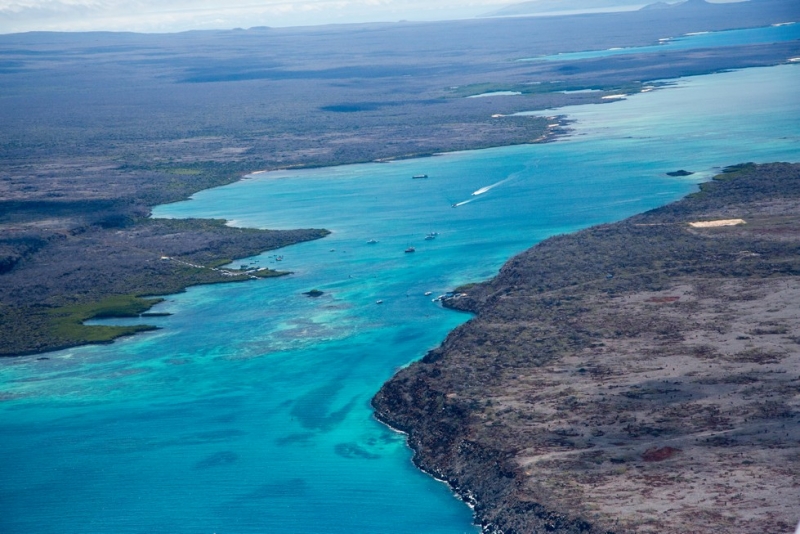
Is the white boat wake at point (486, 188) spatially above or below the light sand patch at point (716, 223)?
below

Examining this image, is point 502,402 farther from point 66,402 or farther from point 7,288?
point 7,288

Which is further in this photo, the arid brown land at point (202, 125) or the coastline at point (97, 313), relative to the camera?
the arid brown land at point (202, 125)

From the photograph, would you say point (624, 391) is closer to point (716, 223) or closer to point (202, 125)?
point (716, 223)

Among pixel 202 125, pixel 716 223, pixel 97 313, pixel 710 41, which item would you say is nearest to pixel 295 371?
pixel 97 313

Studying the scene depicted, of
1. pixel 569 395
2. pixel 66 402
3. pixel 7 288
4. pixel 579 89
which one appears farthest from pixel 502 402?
pixel 579 89

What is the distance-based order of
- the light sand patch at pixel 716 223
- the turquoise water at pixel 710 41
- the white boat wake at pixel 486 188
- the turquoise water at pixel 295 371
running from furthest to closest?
the turquoise water at pixel 710 41, the white boat wake at pixel 486 188, the light sand patch at pixel 716 223, the turquoise water at pixel 295 371

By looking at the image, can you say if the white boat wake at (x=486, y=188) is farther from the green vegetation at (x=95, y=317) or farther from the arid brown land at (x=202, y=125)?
the green vegetation at (x=95, y=317)

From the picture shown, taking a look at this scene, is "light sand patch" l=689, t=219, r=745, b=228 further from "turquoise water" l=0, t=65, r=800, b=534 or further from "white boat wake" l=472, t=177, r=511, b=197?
"white boat wake" l=472, t=177, r=511, b=197

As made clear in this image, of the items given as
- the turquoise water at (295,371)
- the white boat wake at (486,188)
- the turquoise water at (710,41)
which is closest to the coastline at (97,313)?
the turquoise water at (295,371)
